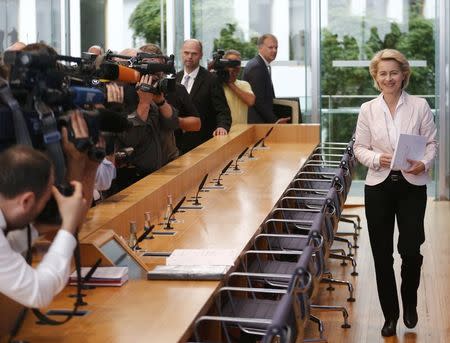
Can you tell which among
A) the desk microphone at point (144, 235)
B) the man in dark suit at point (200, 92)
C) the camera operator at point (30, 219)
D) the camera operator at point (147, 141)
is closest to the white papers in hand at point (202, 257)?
the desk microphone at point (144, 235)

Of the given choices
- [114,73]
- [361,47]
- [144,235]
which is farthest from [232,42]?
[144,235]

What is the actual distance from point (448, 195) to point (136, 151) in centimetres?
613

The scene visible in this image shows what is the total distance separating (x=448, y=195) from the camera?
12.2 metres

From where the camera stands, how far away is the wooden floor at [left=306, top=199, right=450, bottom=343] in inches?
254

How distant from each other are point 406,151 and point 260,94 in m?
4.75

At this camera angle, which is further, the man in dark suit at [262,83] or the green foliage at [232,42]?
the green foliage at [232,42]

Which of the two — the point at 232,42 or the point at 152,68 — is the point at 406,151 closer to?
the point at 152,68

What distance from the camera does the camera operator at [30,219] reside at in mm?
3121

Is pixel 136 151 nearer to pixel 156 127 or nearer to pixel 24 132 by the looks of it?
pixel 156 127

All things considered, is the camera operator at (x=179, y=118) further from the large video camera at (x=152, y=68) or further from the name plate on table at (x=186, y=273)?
the name plate on table at (x=186, y=273)

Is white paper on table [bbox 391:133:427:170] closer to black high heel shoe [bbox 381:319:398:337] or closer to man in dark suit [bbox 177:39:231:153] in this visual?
black high heel shoe [bbox 381:319:398:337]

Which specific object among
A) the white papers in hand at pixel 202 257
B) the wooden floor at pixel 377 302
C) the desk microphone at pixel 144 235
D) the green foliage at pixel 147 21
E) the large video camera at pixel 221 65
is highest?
the green foliage at pixel 147 21

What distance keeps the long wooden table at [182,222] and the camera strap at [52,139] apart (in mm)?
567

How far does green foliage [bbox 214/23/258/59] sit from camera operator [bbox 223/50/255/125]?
81.4 inches
